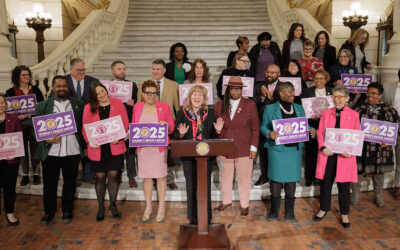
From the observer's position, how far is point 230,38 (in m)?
10.8

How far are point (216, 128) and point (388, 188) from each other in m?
3.76

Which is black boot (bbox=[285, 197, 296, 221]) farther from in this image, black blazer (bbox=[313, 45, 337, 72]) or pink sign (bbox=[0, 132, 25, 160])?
pink sign (bbox=[0, 132, 25, 160])

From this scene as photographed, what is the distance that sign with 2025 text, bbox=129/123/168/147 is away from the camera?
4.43 metres

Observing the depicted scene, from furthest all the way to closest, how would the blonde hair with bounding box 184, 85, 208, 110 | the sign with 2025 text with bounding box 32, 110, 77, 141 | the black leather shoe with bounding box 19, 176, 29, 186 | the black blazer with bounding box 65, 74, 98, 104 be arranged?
the black leather shoe with bounding box 19, 176, 29, 186 → the black blazer with bounding box 65, 74, 98, 104 → the sign with 2025 text with bounding box 32, 110, 77, 141 → the blonde hair with bounding box 184, 85, 208, 110

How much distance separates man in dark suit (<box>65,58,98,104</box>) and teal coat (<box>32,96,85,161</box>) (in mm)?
558

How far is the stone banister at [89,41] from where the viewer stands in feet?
25.0

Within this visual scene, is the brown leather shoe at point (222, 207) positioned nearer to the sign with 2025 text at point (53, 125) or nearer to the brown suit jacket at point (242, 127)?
the brown suit jacket at point (242, 127)

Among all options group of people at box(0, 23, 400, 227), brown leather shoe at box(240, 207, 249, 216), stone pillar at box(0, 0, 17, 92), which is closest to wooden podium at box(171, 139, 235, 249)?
group of people at box(0, 23, 400, 227)

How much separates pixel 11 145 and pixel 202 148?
2607 mm

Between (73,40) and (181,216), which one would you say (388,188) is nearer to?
(181,216)

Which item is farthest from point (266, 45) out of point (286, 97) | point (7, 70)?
point (7, 70)

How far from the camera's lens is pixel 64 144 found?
4676 millimetres

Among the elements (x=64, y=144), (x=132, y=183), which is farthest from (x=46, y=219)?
(x=132, y=183)

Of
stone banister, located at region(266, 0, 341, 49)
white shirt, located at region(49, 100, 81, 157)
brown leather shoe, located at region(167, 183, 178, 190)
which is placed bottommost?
brown leather shoe, located at region(167, 183, 178, 190)
